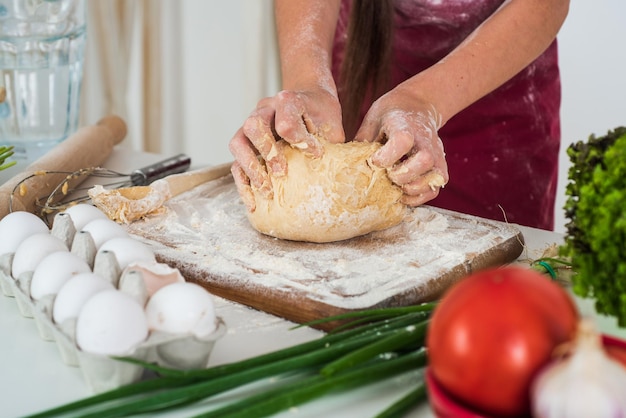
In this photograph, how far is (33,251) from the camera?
3.32ft

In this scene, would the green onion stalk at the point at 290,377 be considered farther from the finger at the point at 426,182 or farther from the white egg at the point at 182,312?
the finger at the point at 426,182

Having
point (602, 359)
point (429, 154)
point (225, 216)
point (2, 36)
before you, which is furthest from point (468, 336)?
point (2, 36)

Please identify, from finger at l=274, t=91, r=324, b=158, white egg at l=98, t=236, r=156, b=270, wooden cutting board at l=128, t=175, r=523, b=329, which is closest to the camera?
white egg at l=98, t=236, r=156, b=270

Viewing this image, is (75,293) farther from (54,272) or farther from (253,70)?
(253,70)

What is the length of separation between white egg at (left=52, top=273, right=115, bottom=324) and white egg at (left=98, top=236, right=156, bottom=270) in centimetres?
10

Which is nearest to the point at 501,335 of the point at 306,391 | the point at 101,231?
the point at 306,391

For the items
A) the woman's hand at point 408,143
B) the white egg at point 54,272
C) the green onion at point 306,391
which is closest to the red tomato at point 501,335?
the green onion at point 306,391

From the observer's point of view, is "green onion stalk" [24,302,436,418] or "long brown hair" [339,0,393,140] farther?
"long brown hair" [339,0,393,140]

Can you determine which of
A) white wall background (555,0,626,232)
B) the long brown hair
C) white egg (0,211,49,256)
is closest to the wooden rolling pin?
white egg (0,211,49,256)

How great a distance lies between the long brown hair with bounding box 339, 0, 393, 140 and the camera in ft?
5.79

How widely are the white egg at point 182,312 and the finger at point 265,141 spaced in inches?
21.1

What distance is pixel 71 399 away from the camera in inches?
34.3

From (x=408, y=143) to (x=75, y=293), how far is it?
66 cm

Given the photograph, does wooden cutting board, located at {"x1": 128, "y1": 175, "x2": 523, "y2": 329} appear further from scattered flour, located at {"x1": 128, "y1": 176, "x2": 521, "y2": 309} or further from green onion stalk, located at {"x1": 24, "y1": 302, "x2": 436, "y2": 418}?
green onion stalk, located at {"x1": 24, "y1": 302, "x2": 436, "y2": 418}
